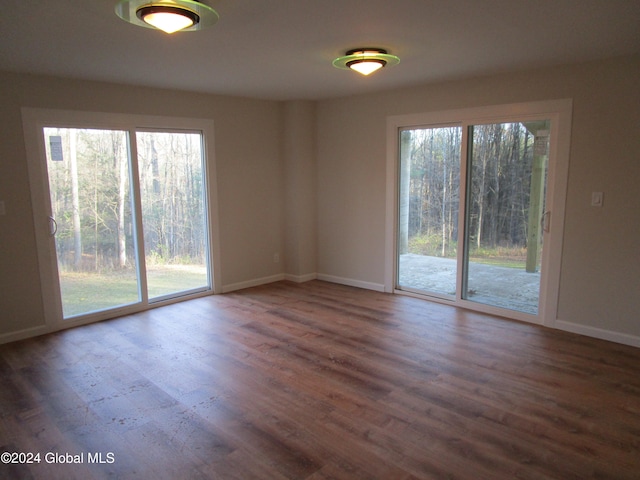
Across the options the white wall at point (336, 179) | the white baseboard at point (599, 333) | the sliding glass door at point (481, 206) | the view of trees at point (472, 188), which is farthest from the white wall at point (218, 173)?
the white baseboard at point (599, 333)

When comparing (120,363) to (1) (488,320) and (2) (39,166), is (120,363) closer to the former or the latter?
(2) (39,166)

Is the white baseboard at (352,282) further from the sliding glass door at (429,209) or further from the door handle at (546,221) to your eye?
the door handle at (546,221)

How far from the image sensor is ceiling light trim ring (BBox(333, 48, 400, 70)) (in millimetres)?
3244

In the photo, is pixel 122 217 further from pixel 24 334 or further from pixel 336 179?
pixel 336 179

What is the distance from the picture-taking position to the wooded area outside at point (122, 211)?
14.0 feet

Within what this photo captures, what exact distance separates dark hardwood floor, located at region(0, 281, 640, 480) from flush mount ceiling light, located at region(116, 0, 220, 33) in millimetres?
2302

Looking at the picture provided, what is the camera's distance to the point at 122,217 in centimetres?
464

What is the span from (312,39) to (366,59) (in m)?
0.52

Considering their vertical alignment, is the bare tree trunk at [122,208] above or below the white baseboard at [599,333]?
above

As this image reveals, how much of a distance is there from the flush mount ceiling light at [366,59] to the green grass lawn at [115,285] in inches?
121

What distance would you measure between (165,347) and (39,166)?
203 cm

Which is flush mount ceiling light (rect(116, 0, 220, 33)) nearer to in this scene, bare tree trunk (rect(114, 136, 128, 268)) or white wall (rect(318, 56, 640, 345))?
bare tree trunk (rect(114, 136, 128, 268))

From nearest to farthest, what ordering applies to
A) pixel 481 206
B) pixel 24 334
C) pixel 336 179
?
pixel 24 334 < pixel 481 206 < pixel 336 179

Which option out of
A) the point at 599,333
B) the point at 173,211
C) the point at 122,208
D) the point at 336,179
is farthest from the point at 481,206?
the point at 122,208
